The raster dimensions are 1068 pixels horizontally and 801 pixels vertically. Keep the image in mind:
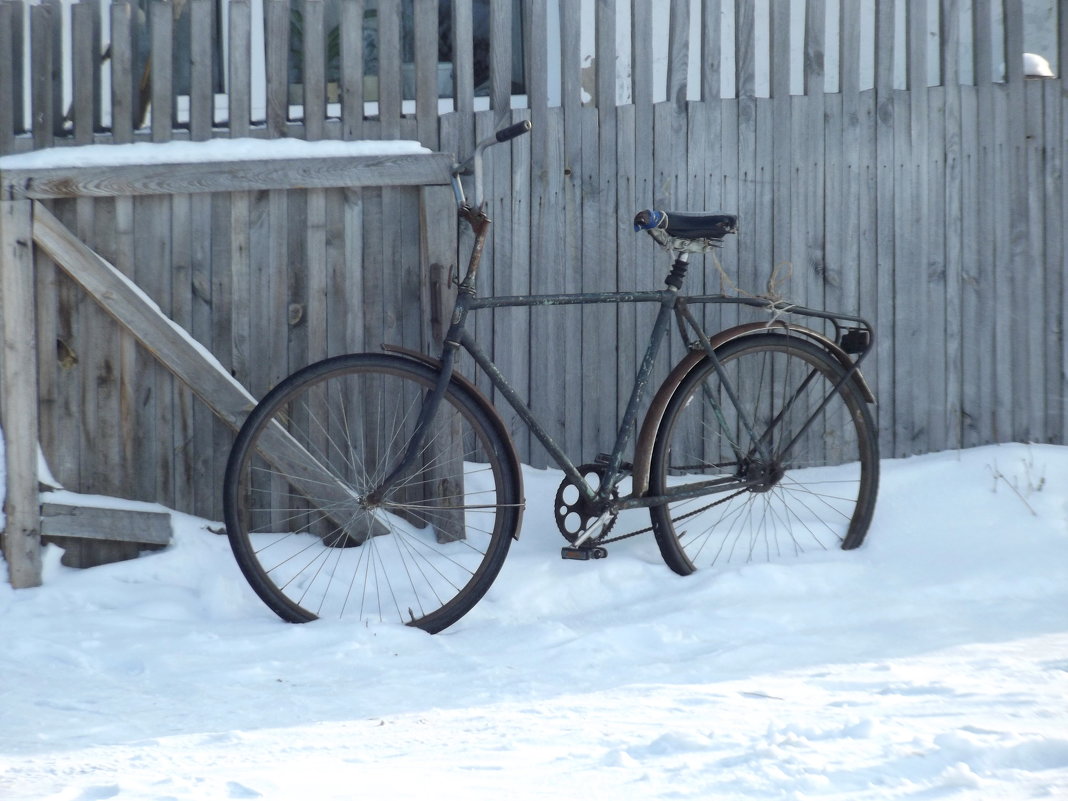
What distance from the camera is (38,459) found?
4.08 meters

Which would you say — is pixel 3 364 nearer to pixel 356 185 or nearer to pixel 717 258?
pixel 356 185

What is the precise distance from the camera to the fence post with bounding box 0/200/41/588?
13.1 ft

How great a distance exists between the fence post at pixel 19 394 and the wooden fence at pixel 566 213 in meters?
0.11

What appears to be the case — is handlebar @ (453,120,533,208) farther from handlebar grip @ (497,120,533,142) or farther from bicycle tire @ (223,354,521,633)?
bicycle tire @ (223,354,521,633)

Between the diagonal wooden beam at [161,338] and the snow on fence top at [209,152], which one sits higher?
the snow on fence top at [209,152]

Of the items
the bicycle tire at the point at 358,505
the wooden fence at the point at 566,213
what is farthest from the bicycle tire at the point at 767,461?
the bicycle tire at the point at 358,505

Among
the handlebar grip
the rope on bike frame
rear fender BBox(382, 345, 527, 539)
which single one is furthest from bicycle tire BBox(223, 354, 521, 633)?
the rope on bike frame

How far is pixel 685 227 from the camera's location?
379 cm

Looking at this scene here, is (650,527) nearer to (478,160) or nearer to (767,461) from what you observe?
(767,461)

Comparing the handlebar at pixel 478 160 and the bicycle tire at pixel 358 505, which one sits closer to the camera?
the handlebar at pixel 478 160

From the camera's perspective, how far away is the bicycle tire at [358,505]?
12.9ft

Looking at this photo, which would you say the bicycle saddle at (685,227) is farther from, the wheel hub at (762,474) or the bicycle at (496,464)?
the wheel hub at (762,474)

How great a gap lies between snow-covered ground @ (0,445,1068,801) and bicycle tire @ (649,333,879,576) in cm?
18

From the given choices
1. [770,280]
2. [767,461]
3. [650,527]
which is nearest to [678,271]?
[770,280]
